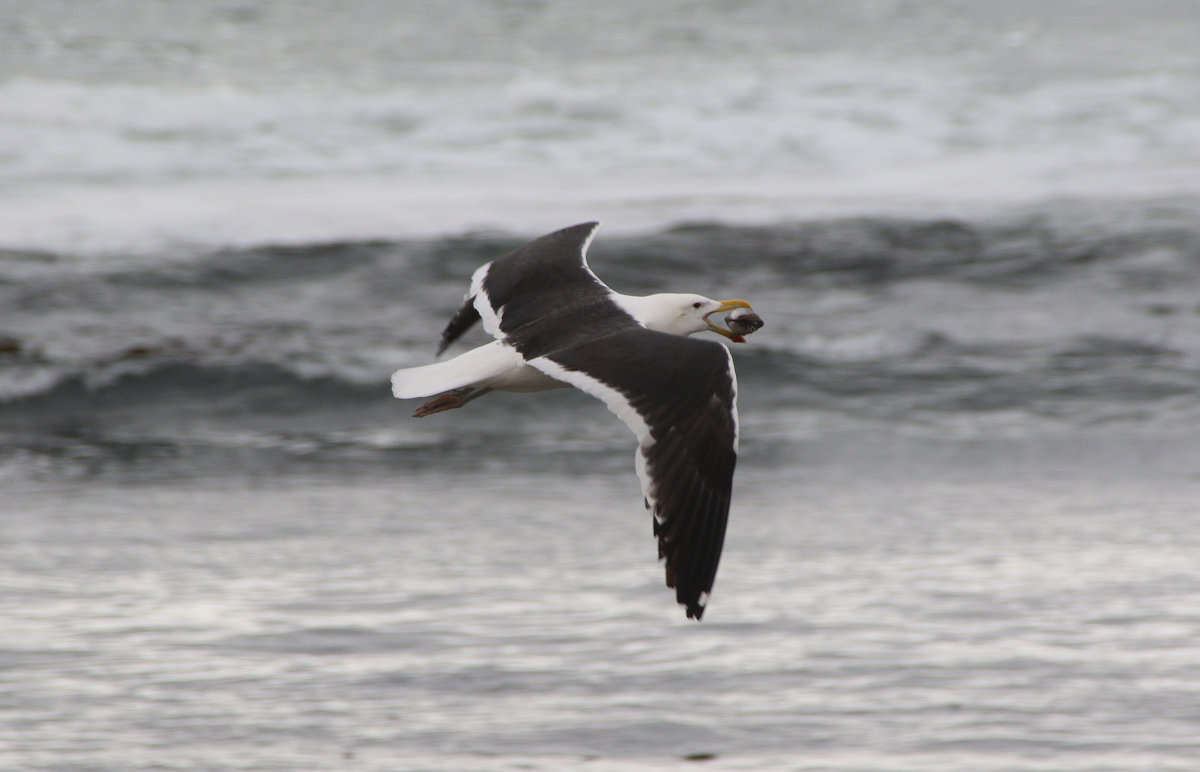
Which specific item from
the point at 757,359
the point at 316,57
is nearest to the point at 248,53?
the point at 316,57

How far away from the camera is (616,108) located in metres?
19.8

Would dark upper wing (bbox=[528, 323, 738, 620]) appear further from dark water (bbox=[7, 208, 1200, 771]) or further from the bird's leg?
dark water (bbox=[7, 208, 1200, 771])

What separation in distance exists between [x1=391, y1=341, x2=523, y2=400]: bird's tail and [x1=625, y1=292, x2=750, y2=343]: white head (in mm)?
523

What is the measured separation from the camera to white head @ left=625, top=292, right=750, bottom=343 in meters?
5.26

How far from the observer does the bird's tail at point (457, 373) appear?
4.71 metres

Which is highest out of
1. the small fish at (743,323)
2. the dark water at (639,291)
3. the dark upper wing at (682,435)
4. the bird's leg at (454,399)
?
the dark water at (639,291)

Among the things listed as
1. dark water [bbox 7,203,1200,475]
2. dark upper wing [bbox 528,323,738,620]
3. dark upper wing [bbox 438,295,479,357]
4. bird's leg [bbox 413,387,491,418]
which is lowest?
dark upper wing [bbox 528,323,738,620]

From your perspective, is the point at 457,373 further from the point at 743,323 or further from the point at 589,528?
the point at 589,528

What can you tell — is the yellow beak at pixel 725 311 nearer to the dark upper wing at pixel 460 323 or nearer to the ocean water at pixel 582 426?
the dark upper wing at pixel 460 323

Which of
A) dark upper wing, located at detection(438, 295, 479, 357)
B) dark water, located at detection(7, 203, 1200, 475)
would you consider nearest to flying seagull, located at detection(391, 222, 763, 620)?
dark upper wing, located at detection(438, 295, 479, 357)

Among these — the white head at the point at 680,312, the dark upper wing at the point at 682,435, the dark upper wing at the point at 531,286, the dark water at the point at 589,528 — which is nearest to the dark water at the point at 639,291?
the dark water at the point at 589,528

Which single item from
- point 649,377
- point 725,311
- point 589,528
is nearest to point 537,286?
point 725,311

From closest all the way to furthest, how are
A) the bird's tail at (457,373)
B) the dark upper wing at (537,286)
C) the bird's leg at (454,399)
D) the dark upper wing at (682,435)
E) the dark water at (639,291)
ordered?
the dark upper wing at (682,435) < the bird's tail at (457,373) < the bird's leg at (454,399) < the dark upper wing at (537,286) < the dark water at (639,291)

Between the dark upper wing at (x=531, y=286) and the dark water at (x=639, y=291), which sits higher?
the dark water at (x=639, y=291)
